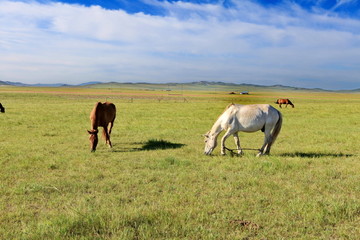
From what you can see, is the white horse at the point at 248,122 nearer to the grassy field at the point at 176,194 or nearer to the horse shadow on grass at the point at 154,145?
the grassy field at the point at 176,194

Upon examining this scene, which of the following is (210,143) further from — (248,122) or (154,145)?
(154,145)

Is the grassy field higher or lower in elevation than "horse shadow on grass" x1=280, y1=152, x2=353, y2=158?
lower

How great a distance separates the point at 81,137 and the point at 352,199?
12057 mm

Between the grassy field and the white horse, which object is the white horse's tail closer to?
the white horse

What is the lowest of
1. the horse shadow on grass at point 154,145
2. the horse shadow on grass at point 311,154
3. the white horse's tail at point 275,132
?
the horse shadow on grass at point 154,145

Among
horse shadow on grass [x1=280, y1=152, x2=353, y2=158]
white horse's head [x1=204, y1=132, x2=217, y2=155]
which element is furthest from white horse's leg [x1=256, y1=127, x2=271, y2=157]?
white horse's head [x1=204, y1=132, x2=217, y2=155]

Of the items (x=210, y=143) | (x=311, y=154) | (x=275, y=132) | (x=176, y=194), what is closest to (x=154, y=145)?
(x=210, y=143)

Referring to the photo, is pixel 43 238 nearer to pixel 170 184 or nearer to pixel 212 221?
pixel 212 221

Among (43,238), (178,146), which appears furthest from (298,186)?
(178,146)

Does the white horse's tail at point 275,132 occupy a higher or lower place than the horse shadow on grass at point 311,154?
higher

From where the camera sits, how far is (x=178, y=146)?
39.9ft

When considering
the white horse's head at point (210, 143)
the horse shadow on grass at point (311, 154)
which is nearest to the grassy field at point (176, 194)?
the horse shadow on grass at point (311, 154)

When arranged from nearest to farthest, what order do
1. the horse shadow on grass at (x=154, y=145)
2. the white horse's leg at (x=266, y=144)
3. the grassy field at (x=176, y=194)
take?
the grassy field at (x=176, y=194), the white horse's leg at (x=266, y=144), the horse shadow on grass at (x=154, y=145)

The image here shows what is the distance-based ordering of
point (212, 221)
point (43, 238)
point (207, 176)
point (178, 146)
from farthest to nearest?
1. point (178, 146)
2. point (207, 176)
3. point (212, 221)
4. point (43, 238)
